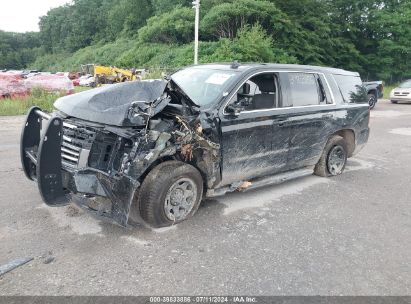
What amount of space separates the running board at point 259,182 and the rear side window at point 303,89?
1.06m

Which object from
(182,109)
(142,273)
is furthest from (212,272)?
(182,109)

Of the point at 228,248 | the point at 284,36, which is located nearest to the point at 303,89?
the point at 228,248

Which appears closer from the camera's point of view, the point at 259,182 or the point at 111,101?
the point at 111,101

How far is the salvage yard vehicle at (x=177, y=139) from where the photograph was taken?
11.6 ft

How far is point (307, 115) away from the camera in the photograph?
17.5 ft

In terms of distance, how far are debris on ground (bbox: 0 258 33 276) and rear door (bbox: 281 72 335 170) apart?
12.0 feet

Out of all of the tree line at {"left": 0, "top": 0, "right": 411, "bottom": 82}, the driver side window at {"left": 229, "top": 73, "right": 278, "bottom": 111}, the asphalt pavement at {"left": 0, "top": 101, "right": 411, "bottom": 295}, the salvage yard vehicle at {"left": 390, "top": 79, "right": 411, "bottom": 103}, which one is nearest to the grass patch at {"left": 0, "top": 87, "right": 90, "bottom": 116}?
the asphalt pavement at {"left": 0, "top": 101, "right": 411, "bottom": 295}

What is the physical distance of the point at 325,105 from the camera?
566 centimetres

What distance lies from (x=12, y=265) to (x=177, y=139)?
6.50ft

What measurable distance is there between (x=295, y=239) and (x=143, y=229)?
170 centimetres

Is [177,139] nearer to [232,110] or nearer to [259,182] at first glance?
[232,110]

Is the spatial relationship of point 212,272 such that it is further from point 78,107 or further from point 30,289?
point 78,107

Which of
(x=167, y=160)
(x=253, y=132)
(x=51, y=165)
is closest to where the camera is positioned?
(x=51, y=165)

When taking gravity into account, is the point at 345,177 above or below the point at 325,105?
below
